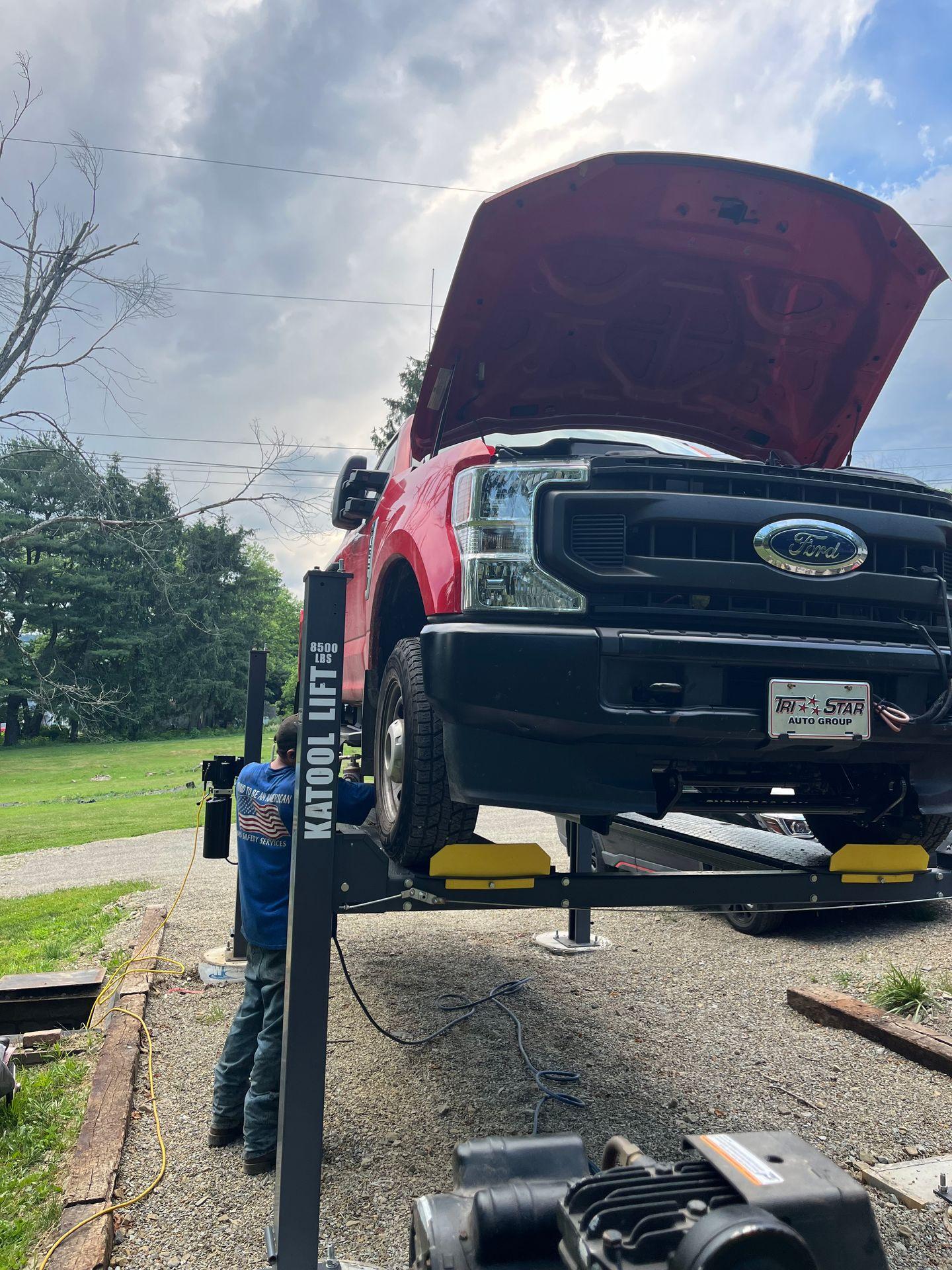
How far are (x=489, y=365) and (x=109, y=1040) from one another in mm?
3638

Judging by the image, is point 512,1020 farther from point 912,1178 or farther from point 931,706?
point 931,706

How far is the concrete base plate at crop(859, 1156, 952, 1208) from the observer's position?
10.1 ft

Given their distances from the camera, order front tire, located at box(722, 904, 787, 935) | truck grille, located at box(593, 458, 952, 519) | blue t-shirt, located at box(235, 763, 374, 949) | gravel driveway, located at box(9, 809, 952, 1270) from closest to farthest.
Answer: truck grille, located at box(593, 458, 952, 519), gravel driveway, located at box(9, 809, 952, 1270), blue t-shirt, located at box(235, 763, 374, 949), front tire, located at box(722, 904, 787, 935)

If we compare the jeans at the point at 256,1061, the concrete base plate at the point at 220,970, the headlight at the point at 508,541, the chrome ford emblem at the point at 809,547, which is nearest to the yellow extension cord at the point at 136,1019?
the concrete base plate at the point at 220,970

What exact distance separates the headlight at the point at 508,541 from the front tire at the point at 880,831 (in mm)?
1613

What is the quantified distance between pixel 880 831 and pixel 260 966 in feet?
8.02

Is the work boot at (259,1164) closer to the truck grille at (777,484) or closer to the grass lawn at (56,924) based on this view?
the truck grille at (777,484)

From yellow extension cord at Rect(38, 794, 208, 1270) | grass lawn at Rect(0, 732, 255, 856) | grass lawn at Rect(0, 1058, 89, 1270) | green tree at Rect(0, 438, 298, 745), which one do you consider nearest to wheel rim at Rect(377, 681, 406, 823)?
yellow extension cord at Rect(38, 794, 208, 1270)

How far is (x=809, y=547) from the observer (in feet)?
8.75

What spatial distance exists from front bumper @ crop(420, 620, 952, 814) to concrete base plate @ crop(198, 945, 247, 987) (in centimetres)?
378

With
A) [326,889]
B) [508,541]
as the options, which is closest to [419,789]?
[326,889]

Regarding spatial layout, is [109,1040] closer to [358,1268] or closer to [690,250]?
[358,1268]

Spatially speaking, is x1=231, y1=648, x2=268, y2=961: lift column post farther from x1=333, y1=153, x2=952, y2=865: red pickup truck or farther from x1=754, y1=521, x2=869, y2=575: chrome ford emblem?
x1=754, y1=521, x2=869, y2=575: chrome ford emblem

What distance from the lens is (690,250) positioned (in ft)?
10.4
